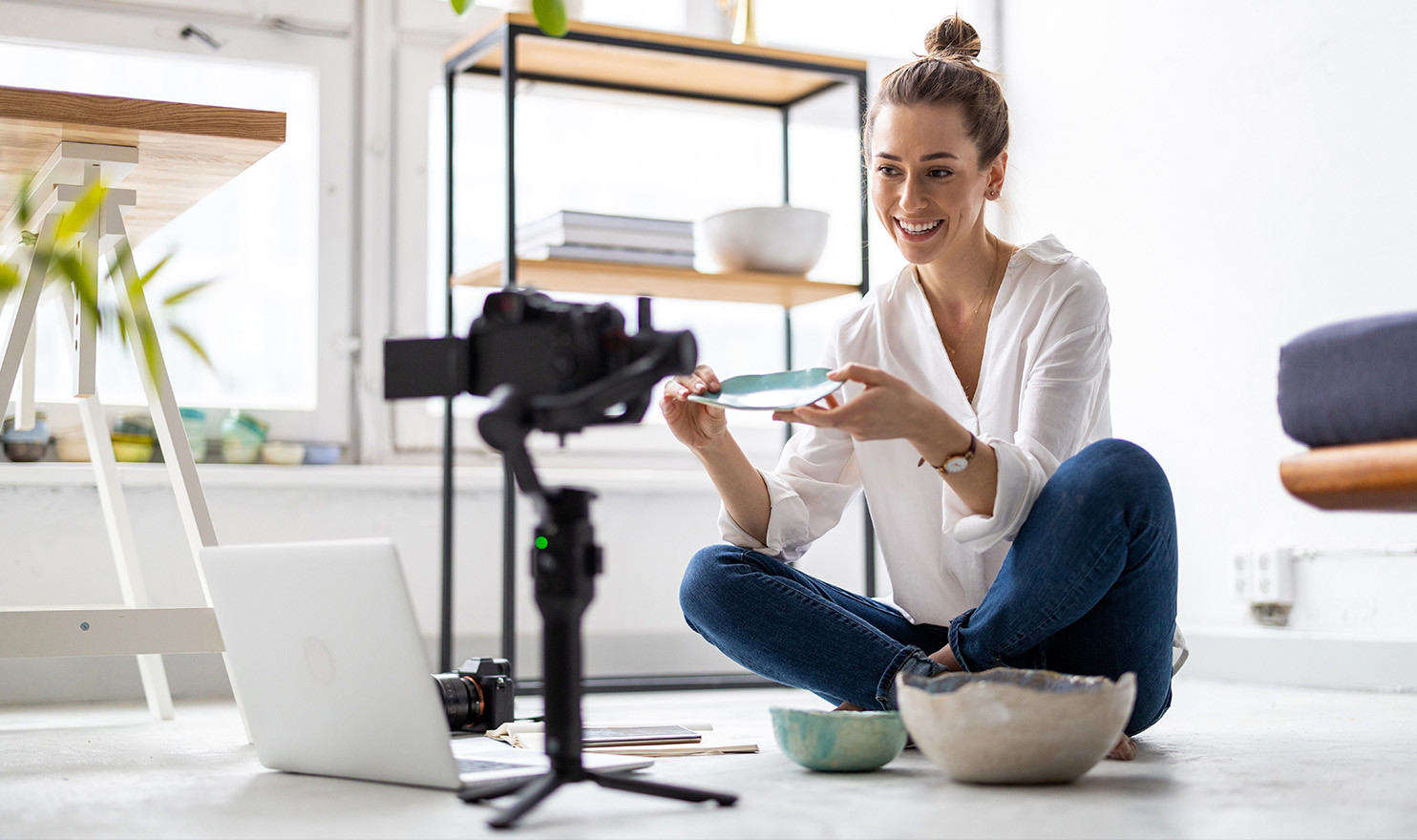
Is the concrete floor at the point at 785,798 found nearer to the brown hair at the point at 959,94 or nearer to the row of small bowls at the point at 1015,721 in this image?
the row of small bowls at the point at 1015,721

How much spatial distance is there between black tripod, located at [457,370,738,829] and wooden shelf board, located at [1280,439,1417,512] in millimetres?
604

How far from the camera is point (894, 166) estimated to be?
1655 millimetres

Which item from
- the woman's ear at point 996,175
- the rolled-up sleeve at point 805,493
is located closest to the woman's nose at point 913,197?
the woman's ear at point 996,175

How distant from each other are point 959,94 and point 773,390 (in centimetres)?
51

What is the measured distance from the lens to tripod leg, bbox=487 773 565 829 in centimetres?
104

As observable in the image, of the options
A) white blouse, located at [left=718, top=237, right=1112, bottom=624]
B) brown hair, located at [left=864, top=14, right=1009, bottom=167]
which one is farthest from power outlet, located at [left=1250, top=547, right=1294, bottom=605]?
brown hair, located at [left=864, top=14, right=1009, bottom=167]

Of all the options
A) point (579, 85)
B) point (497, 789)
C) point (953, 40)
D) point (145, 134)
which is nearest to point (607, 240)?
point (579, 85)

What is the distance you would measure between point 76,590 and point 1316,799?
2.06 m

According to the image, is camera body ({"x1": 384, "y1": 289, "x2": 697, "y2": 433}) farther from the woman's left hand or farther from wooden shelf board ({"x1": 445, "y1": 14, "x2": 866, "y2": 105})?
wooden shelf board ({"x1": 445, "y1": 14, "x2": 866, "y2": 105})

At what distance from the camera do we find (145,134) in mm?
1612

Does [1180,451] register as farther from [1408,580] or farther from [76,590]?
[76,590]

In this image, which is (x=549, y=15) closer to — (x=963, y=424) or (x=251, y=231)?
(x=963, y=424)

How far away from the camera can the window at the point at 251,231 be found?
8.50ft

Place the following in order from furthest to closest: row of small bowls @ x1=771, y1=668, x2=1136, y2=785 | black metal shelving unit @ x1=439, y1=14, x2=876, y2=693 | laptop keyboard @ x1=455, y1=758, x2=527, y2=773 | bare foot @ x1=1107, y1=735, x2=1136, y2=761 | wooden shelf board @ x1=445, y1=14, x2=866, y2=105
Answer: wooden shelf board @ x1=445, y1=14, x2=866, y2=105 → black metal shelving unit @ x1=439, y1=14, x2=876, y2=693 → bare foot @ x1=1107, y1=735, x2=1136, y2=761 → laptop keyboard @ x1=455, y1=758, x2=527, y2=773 → row of small bowls @ x1=771, y1=668, x2=1136, y2=785
